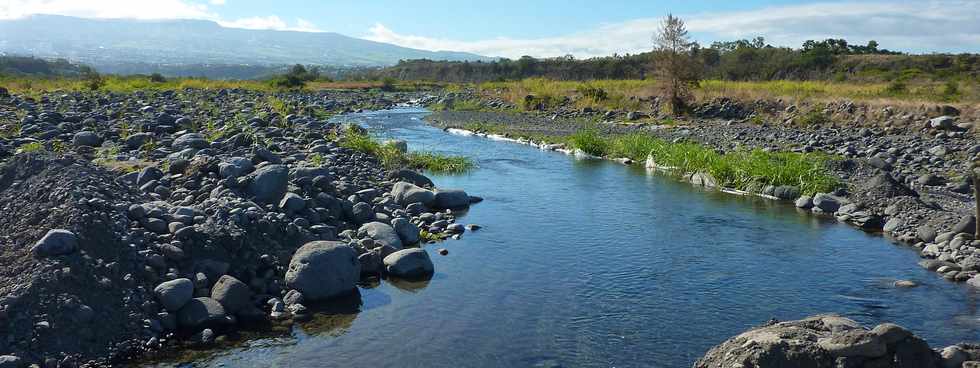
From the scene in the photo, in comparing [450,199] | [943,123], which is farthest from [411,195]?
[943,123]

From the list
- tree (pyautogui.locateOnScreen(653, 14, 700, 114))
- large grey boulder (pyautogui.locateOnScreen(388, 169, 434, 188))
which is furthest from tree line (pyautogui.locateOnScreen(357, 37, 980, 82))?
large grey boulder (pyautogui.locateOnScreen(388, 169, 434, 188))

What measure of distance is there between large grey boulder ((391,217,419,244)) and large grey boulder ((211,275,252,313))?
4.04m

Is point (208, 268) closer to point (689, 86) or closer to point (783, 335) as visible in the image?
point (783, 335)

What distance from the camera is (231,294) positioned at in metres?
9.58

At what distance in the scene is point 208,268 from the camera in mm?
10234

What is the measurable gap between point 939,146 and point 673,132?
10.4 m

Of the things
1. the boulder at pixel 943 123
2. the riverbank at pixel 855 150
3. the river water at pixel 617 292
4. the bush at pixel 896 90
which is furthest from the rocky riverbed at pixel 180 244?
the bush at pixel 896 90

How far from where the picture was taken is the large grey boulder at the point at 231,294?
9.52 meters

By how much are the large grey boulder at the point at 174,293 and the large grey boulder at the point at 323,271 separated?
53.8 inches

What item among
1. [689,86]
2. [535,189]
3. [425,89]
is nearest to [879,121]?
[689,86]

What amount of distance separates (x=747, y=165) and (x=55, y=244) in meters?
16.0

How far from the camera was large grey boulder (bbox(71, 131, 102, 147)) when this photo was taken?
19.6 meters

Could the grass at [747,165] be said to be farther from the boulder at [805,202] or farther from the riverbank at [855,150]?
the boulder at [805,202]

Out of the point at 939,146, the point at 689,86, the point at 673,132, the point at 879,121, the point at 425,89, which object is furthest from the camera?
the point at 425,89
